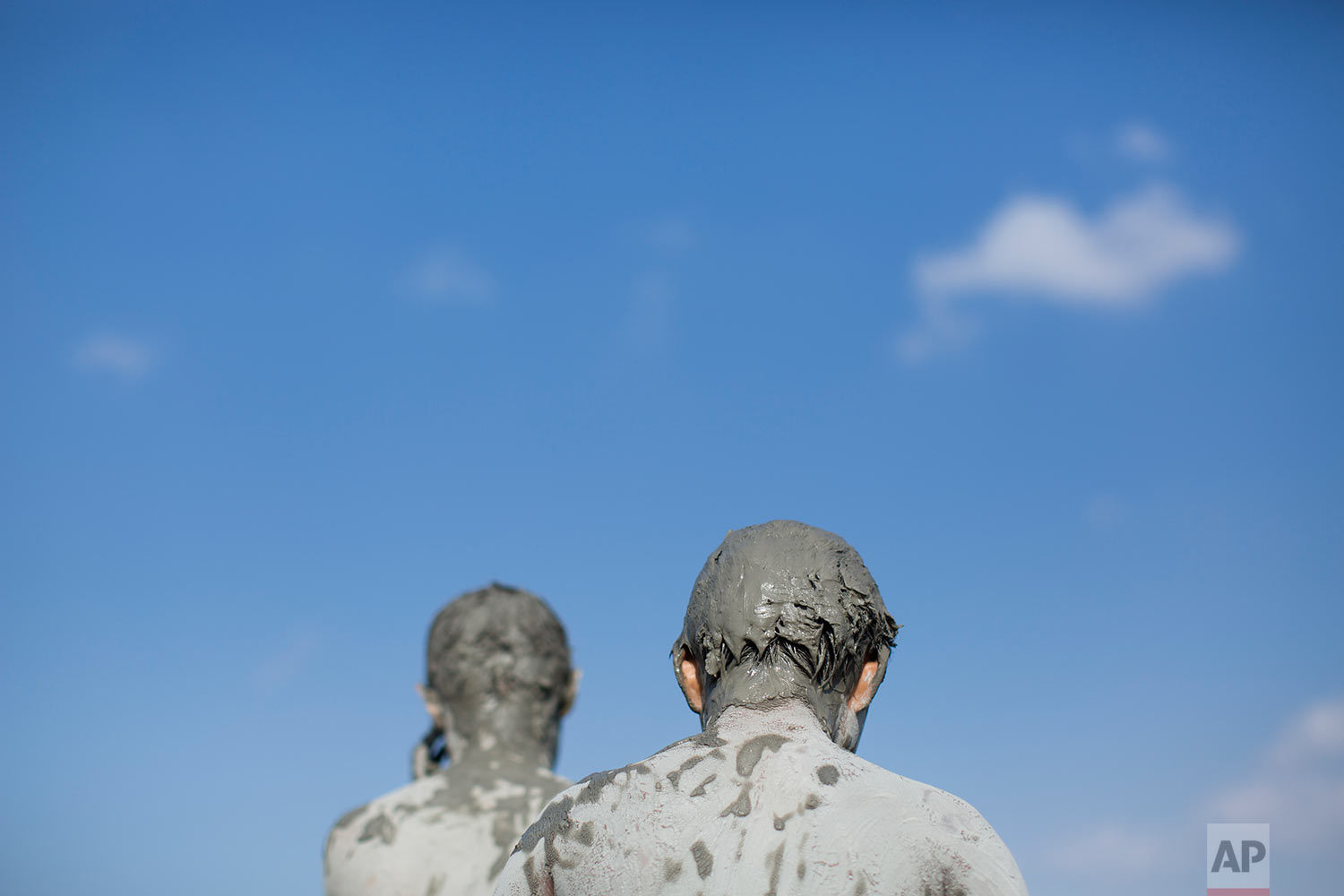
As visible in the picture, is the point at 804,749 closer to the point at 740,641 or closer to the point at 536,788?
the point at 740,641

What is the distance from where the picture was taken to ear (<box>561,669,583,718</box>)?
7777 mm

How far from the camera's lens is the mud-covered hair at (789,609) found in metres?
4.22

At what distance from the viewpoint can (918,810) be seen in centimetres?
386

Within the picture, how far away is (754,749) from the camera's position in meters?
4.06

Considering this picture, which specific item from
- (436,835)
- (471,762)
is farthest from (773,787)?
(471,762)

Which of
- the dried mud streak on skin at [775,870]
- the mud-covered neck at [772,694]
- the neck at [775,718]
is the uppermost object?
the mud-covered neck at [772,694]

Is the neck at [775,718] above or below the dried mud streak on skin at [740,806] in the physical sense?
above

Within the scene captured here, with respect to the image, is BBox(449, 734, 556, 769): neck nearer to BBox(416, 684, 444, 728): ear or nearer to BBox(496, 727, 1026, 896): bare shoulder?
BBox(416, 684, 444, 728): ear

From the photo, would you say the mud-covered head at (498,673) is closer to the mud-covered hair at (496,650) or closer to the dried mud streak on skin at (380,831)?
the mud-covered hair at (496,650)

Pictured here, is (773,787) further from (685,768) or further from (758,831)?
(685,768)

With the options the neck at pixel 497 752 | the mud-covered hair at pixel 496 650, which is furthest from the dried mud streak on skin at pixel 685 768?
the mud-covered hair at pixel 496 650

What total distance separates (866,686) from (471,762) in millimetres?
3395

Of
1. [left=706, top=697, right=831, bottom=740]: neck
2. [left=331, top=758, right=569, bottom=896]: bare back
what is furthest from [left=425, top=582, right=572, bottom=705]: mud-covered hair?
[left=706, top=697, right=831, bottom=740]: neck

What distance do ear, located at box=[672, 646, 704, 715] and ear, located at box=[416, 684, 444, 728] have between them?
350 centimetres
